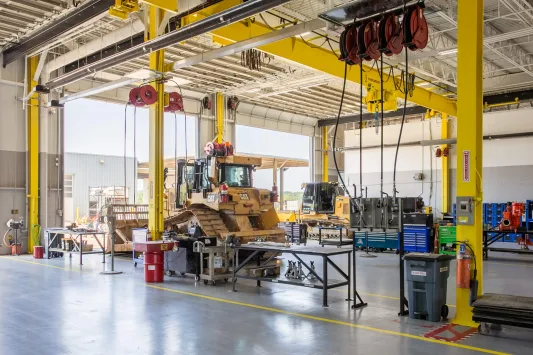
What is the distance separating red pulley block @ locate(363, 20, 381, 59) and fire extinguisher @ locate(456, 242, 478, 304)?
8.95ft

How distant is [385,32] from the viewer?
5672 mm

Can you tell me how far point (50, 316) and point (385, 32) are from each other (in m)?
5.67

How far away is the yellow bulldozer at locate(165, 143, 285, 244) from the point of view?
10719 millimetres

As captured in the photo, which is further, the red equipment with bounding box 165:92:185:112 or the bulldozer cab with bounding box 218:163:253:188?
the red equipment with bounding box 165:92:185:112

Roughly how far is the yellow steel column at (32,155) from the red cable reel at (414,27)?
12484 millimetres

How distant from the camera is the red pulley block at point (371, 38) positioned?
579 cm

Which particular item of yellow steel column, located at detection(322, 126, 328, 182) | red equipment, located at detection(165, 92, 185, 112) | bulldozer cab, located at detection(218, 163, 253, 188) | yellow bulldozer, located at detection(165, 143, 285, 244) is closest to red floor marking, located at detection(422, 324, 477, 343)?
yellow bulldozer, located at detection(165, 143, 285, 244)

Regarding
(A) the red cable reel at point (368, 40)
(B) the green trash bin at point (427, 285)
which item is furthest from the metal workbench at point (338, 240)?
(A) the red cable reel at point (368, 40)

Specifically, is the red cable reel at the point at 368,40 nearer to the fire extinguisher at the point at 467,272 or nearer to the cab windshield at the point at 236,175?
the fire extinguisher at the point at 467,272

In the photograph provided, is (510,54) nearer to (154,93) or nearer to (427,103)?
(427,103)

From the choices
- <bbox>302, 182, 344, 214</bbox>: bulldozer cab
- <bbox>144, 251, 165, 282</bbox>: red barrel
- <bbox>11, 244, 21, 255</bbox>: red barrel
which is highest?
<bbox>302, 182, 344, 214</bbox>: bulldozer cab

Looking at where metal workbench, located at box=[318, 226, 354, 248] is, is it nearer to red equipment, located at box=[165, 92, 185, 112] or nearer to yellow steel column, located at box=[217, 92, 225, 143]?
red equipment, located at box=[165, 92, 185, 112]

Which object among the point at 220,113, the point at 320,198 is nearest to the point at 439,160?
the point at 320,198

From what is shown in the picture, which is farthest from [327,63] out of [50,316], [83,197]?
[83,197]
